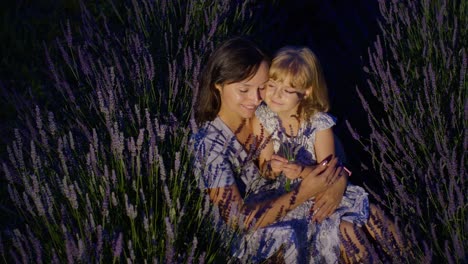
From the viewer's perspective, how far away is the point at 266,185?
2.81 meters

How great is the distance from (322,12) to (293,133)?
2299mm

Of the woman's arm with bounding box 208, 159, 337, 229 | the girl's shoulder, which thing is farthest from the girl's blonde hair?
the woman's arm with bounding box 208, 159, 337, 229

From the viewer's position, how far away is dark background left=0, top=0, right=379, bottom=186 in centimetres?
376

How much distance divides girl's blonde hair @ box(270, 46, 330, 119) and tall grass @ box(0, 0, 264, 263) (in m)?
0.40

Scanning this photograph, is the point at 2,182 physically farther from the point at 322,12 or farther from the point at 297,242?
the point at 322,12

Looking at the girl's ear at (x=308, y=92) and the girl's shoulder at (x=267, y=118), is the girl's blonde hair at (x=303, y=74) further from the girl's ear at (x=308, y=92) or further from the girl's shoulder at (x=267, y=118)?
the girl's shoulder at (x=267, y=118)

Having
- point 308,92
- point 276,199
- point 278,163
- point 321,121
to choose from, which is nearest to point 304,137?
point 321,121

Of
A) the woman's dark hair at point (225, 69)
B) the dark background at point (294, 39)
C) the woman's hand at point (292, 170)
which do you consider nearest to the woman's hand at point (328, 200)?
the woman's hand at point (292, 170)

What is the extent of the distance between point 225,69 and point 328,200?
0.75 metres

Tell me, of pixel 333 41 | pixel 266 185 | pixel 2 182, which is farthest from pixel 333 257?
pixel 333 41

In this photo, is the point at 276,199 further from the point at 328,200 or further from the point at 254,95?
the point at 254,95

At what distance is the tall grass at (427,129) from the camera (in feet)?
6.72

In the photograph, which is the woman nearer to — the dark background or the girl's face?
the girl's face

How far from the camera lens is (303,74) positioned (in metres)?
2.81
